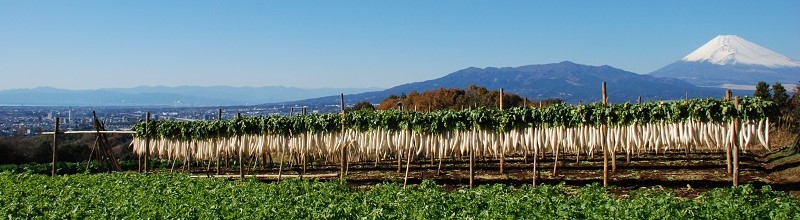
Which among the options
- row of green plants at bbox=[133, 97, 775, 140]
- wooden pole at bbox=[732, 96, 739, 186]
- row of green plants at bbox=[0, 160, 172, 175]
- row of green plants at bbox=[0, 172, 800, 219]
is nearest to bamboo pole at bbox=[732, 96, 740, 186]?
wooden pole at bbox=[732, 96, 739, 186]

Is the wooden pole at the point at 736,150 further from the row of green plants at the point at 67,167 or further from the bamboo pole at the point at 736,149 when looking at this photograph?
the row of green plants at the point at 67,167

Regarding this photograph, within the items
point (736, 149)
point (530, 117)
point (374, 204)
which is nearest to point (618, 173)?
point (530, 117)

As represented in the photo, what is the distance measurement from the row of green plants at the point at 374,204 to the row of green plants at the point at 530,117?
11.5 ft

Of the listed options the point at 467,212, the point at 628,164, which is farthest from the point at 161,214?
the point at 628,164

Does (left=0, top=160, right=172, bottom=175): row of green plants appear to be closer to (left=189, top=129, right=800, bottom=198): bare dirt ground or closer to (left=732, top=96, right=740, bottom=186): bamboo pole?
(left=189, top=129, right=800, bottom=198): bare dirt ground

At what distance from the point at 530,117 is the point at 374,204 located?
691cm

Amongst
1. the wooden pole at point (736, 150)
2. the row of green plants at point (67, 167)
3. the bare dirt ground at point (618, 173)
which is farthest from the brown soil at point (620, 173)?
the row of green plants at point (67, 167)

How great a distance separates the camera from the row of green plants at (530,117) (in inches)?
626

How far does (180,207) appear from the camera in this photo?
459 inches

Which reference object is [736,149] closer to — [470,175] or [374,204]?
[470,175]

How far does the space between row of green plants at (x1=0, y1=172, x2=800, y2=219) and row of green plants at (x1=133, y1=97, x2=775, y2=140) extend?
3491 mm

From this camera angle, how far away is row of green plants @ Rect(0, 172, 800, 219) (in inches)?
386

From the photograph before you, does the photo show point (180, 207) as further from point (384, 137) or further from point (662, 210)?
point (384, 137)

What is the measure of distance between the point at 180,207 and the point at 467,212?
470 cm
